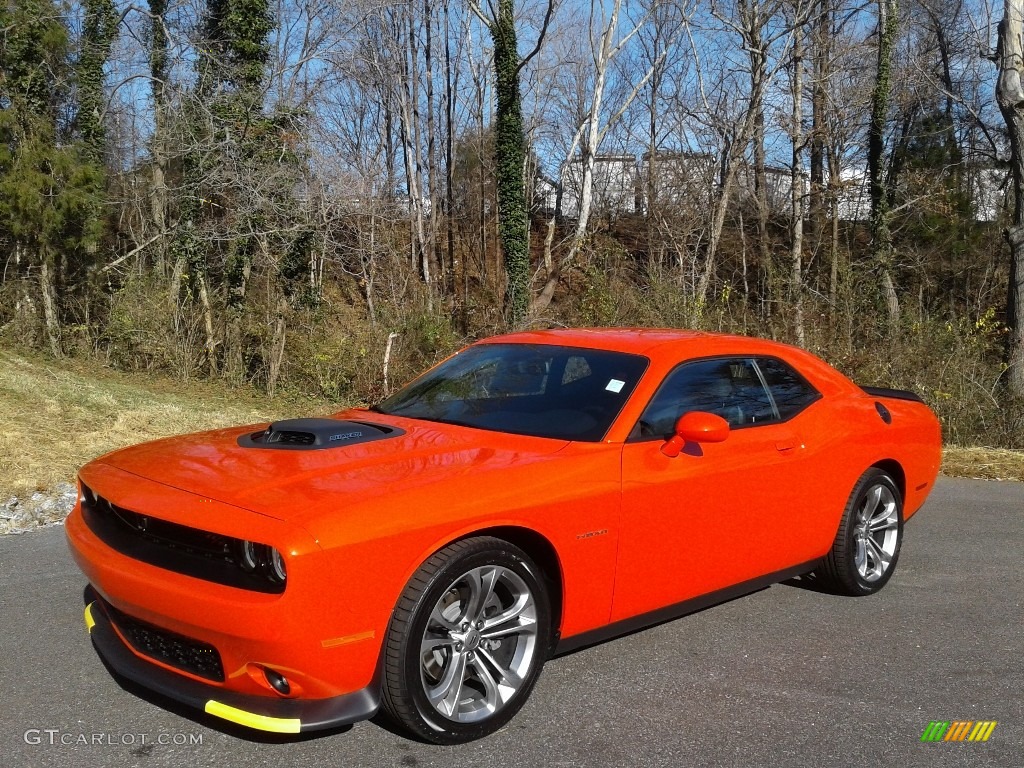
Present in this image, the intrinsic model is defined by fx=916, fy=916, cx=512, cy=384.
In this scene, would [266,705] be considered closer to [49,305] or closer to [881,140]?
[49,305]

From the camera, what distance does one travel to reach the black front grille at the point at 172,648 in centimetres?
301

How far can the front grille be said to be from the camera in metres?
2.93

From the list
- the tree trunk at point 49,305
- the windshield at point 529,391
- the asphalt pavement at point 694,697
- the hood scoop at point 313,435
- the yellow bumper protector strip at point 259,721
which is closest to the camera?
the yellow bumper protector strip at point 259,721

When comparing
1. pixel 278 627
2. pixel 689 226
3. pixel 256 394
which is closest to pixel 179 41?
pixel 256 394

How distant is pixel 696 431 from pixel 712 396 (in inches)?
25.7

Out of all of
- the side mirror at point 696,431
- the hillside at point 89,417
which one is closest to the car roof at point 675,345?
the side mirror at point 696,431

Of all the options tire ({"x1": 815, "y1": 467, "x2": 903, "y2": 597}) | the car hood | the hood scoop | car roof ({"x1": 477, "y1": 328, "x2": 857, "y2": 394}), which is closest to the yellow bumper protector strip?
the car hood

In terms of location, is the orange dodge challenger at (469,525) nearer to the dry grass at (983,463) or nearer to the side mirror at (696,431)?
the side mirror at (696,431)

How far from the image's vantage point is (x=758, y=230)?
29422mm

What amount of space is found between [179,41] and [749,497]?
19261 millimetres

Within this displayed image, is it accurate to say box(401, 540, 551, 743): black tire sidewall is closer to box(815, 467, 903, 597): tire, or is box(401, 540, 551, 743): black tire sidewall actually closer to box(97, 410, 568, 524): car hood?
box(97, 410, 568, 524): car hood

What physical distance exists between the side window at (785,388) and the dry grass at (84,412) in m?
5.59

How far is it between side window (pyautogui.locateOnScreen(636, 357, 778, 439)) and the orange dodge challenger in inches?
0.4

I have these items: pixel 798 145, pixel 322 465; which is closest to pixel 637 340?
pixel 322 465
